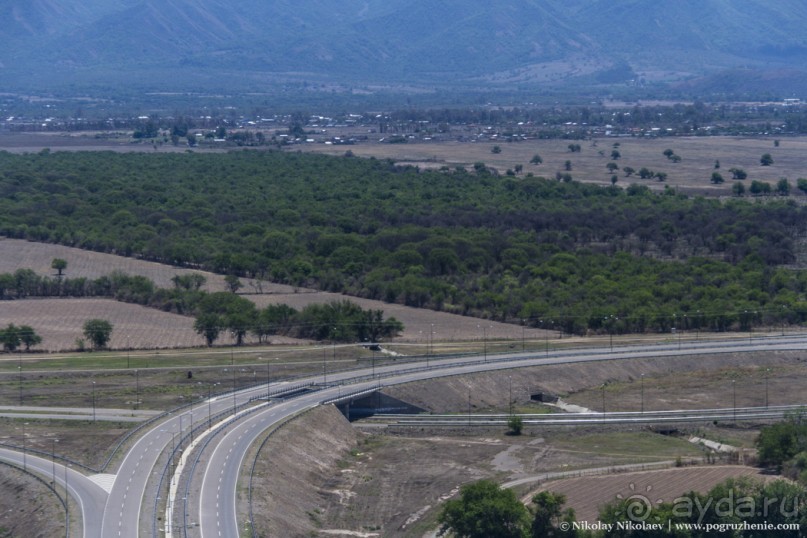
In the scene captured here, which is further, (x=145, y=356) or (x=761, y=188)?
(x=761, y=188)

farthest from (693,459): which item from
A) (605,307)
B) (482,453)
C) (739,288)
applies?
(739,288)

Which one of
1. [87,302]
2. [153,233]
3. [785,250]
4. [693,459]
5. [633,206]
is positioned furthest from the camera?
[633,206]

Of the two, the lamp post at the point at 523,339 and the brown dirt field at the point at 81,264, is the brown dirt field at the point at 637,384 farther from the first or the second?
the brown dirt field at the point at 81,264

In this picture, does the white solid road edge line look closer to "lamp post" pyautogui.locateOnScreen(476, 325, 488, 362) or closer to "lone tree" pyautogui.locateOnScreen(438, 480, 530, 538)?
"lone tree" pyautogui.locateOnScreen(438, 480, 530, 538)

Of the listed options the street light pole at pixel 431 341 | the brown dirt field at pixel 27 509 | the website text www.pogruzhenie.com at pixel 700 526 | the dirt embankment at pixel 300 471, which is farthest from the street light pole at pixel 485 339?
the website text www.pogruzhenie.com at pixel 700 526

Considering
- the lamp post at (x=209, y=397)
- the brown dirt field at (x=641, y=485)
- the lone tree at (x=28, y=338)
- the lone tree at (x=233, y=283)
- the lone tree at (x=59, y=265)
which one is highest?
the lone tree at (x=59, y=265)

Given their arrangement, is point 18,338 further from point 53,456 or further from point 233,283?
point 53,456

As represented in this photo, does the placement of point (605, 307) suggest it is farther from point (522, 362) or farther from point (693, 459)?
point (693, 459)
